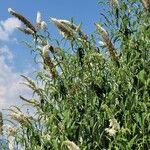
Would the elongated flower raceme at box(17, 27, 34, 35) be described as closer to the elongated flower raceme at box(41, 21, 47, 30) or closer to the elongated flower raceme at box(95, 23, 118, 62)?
the elongated flower raceme at box(41, 21, 47, 30)

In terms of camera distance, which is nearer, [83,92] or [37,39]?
[83,92]

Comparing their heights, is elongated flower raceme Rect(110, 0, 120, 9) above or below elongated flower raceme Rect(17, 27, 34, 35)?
above

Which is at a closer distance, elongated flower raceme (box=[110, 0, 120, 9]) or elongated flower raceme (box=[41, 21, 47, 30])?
elongated flower raceme (box=[110, 0, 120, 9])

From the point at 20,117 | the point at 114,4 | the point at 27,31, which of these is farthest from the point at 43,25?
the point at 20,117

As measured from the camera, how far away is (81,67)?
6.82 metres

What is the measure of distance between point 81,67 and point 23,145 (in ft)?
4.52

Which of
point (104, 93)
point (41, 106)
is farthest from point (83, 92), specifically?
point (41, 106)

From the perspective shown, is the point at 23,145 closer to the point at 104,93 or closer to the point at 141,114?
the point at 104,93

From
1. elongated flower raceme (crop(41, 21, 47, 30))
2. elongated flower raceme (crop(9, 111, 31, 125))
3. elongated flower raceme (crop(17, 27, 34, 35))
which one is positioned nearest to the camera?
elongated flower raceme (crop(9, 111, 31, 125))

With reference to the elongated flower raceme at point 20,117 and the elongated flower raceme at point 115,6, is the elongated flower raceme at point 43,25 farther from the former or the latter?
the elongated flower raceme at point 20,117

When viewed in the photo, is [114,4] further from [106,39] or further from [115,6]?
[106,39]

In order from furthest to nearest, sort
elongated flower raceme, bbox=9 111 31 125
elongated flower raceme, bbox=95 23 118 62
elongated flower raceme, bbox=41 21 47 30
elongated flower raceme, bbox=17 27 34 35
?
elongated flower raceme, bbox=41 21 47 30 < elongated flower raceme, bbox=17 27 34 35 < elongated flower raceme, bbox=9 111 31 125 < elongated flower raceme, bbox=95 23 118 62

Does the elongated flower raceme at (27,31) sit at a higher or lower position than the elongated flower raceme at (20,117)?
higher

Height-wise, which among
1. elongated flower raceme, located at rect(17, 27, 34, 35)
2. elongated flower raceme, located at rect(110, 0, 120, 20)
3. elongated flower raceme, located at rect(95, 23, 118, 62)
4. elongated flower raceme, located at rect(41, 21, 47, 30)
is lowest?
elongated flower raceme, located at rect(95, 23, 118, 62)
